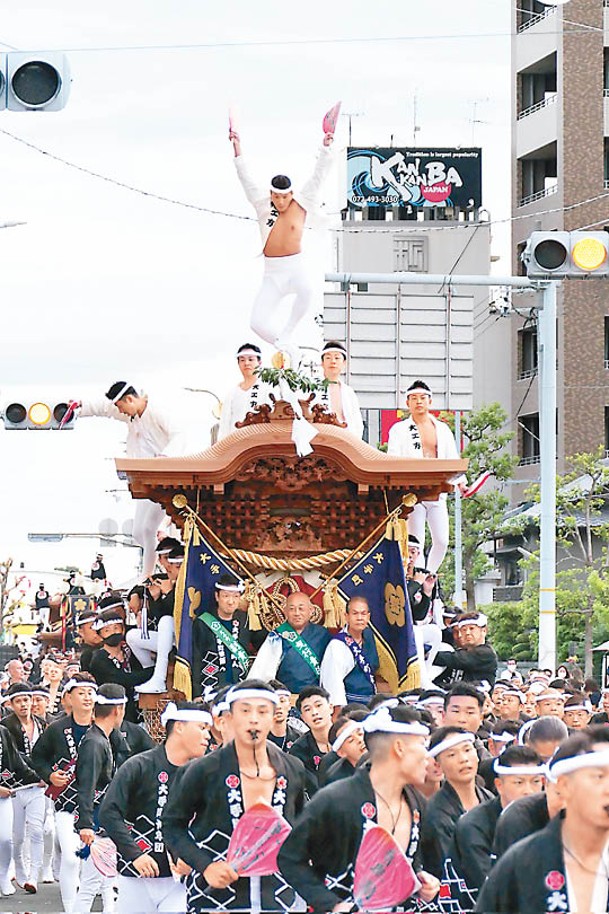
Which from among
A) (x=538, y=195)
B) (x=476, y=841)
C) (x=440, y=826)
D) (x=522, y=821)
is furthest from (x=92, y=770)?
(x=538, y=195)

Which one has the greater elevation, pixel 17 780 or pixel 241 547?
pixel 241 547

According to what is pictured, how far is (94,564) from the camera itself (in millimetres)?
34062

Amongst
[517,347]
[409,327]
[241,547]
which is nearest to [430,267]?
[517,347]

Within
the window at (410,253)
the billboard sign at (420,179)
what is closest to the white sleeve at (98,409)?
the window at (410,253)

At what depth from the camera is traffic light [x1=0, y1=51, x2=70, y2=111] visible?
891 centimetres

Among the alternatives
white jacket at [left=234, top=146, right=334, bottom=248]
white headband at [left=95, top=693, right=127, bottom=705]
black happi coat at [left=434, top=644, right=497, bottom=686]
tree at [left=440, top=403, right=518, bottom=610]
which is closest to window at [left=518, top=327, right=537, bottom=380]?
tree at [left=440, top=403, right=518, bottom=610]

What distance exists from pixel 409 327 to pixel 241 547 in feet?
33.4

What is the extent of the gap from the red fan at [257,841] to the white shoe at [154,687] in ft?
21.1

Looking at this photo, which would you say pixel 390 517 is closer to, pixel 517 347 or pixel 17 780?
pixel 17 780

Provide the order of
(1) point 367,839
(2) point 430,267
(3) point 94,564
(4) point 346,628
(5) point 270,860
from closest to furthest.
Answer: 1. (1) point 367,839
2. (5) point 270,860
3. (4) point 346,628
4. (3) point 94,564
5. (2) point 430,267

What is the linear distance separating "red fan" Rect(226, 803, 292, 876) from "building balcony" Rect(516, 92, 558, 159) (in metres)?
43.8

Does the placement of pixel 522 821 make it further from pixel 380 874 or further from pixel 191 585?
pixel 191 585

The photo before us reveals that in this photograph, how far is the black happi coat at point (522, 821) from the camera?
18.1 ft

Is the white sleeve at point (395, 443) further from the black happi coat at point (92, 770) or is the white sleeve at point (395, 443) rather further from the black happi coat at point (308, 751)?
the black happi coat at point (308, 751)
